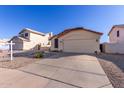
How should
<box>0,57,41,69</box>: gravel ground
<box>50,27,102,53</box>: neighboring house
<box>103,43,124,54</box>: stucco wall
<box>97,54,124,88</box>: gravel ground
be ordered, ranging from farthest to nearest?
<box>50,27,102,53</box>: neighboring house < <box>103,43,124,54</box>: stucco wall < <box>0,57,41,69</box>: gravel ground < <box>97,54,124,88</box>: gravel ground

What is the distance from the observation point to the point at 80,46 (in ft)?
53.6

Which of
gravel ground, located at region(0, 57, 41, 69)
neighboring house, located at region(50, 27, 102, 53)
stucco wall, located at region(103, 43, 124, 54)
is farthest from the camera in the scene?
neighboring house, located at region(50, 27, 102, 53)

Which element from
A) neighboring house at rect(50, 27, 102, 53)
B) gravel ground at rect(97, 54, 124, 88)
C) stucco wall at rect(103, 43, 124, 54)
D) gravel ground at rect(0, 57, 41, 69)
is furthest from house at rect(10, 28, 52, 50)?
gravel ground at rect(97, 54, 124, 88)

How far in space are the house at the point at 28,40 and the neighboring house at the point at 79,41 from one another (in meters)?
10.8

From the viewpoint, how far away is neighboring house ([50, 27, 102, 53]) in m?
15.5

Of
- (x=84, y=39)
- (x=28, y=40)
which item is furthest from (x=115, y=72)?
(x=28, y=40)

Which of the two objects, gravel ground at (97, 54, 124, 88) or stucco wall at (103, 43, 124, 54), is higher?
stucco wall at (103, 43, 124, 54)

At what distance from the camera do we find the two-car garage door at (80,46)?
50.8ft

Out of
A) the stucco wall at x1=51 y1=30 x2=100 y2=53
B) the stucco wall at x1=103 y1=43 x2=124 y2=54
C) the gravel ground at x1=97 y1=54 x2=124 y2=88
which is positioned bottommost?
the gravel ground at x1=97 y1=54 x2=124 y2=88

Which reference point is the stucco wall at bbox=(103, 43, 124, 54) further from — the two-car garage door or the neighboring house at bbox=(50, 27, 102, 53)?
the two-car garage door

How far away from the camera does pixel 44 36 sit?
31234 millimetres

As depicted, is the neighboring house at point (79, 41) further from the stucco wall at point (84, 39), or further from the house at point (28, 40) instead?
the house at point (28, 40)
